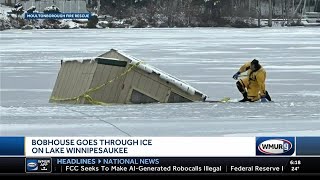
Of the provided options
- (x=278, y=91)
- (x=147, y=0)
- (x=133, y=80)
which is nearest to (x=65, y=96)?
(x=133, y=80)

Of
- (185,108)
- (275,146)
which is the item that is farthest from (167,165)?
(185,108)

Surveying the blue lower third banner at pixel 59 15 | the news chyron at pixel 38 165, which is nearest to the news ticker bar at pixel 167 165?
the news chyron at pixel 38 165

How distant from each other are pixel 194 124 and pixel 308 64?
10704 mm

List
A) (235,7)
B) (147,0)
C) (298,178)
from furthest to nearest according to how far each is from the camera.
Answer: (235,7) < (147,0) < (298,178)

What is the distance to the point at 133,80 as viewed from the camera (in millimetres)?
9508

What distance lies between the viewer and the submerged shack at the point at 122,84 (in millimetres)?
9469

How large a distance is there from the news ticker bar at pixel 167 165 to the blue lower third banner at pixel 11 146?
0.09 ft

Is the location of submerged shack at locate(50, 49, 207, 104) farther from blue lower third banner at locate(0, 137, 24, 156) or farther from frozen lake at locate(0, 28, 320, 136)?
blue lower third banner at locate(0, 137, 24, 156)

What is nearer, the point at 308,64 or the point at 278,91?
the point at 278,91

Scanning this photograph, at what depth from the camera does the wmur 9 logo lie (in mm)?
3055

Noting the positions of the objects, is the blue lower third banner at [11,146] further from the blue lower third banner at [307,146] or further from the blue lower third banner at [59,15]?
the blue lower third banner at [59,15]

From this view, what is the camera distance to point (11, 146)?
3094 millimetres

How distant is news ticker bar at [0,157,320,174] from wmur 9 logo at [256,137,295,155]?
0.10ft

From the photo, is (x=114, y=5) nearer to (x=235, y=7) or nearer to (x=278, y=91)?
(x=235, y=7)
